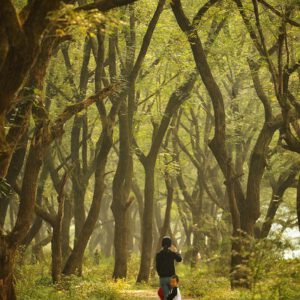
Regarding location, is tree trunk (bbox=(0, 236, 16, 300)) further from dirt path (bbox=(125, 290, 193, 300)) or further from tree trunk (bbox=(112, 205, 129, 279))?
tree trunk (bbox=(112, 205, 129, 279))

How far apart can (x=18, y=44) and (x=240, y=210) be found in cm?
1022

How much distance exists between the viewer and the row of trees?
1001 centimetres

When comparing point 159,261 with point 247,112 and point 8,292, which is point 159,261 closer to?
point 8,292

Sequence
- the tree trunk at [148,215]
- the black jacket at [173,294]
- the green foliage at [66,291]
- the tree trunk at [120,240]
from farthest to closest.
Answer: the tree trunk at [148,215], the tree trunk at [120,240], the green foliage at [66,291], the black jacket at [173,294]

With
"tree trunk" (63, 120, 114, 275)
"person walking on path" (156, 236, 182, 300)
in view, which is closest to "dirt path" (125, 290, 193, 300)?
"tree trunk" (63, 120, 114, 275)

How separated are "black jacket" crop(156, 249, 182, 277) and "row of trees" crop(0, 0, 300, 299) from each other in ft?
4.00

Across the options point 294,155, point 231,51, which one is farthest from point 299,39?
point 294,155

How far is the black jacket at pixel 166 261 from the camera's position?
1147 cm

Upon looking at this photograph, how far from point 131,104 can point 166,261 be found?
9760 millimetres

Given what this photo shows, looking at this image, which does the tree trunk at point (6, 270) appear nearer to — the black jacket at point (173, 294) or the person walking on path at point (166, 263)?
the person walking on path at point (166, 263)

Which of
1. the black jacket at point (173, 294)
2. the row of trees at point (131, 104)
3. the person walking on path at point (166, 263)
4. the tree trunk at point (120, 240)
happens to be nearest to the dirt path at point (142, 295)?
the row of trees at point (131, 104)

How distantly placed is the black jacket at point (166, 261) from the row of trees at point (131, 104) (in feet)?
4.00

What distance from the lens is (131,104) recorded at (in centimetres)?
2052

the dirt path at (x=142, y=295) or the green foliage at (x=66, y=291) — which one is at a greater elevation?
the green foliage at (x=66, y=291)
